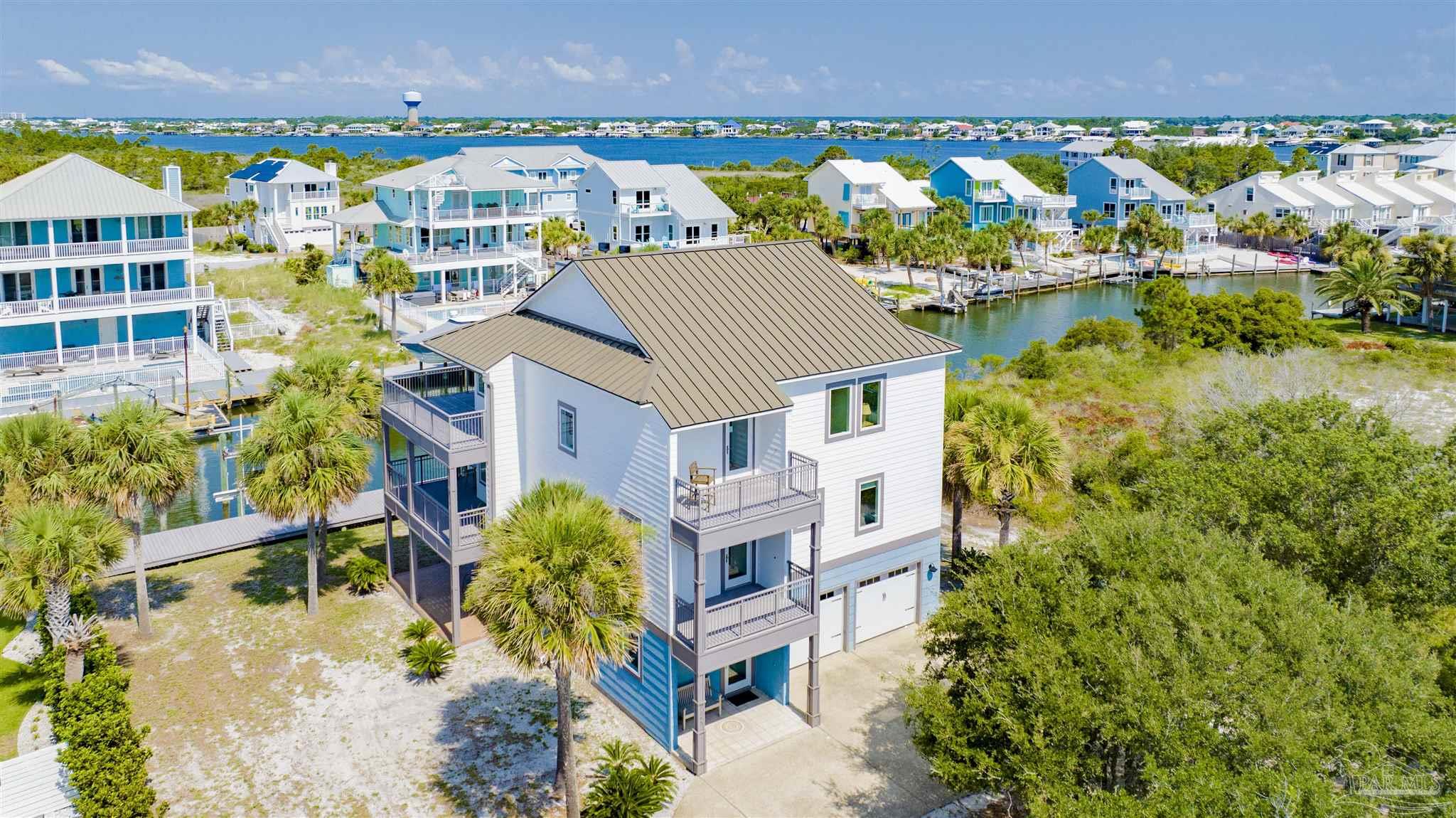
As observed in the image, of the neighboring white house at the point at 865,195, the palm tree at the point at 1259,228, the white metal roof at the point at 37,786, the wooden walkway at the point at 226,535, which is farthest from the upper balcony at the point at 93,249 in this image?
the palm tree at the point at 1259,228

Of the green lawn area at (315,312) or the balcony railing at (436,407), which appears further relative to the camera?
the green lawn area at (315,312)

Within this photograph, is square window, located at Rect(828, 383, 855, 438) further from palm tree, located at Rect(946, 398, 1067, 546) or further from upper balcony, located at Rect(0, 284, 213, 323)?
upper balcony, located at Rect(0, 284, 213, 323)

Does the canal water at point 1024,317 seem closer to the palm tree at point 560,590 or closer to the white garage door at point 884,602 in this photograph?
the white garage door at point 884,602

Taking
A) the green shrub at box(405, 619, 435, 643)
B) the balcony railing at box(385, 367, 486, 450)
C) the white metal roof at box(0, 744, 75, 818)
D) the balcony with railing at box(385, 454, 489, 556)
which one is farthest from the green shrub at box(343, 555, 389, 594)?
the white metal roof at box(0, 744, 75, 818)

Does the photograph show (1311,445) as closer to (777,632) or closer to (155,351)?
(777,632)

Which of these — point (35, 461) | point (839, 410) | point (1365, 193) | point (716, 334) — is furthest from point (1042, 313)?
point (35, 461)

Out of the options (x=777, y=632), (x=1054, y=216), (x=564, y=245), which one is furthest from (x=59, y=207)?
(x=1054, y=216)
